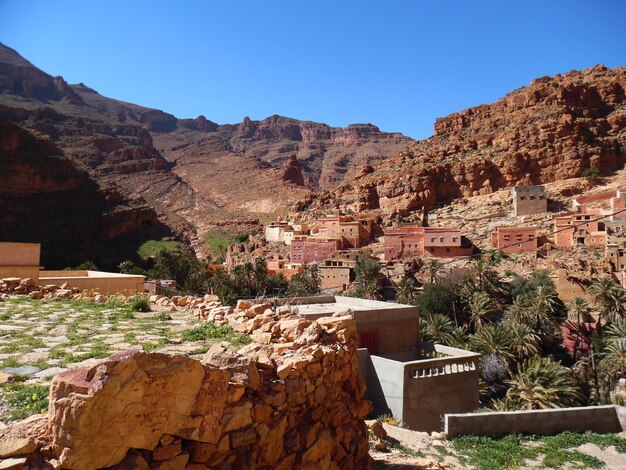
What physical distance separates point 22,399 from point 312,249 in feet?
164

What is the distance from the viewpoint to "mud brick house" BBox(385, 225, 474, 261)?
47.8m

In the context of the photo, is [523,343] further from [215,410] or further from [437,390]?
[215,410]

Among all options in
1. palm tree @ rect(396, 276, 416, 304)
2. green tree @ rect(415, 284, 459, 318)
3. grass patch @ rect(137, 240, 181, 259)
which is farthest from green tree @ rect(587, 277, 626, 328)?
grass patch @ rect(137, 240, 181, 259)

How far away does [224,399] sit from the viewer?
360cm

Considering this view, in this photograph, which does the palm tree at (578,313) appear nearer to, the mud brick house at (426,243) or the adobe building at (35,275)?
the mud brick house at (426,243)

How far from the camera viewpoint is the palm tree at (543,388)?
19234mm

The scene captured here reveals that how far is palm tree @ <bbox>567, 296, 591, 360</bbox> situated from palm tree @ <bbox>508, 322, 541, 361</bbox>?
5539 mm

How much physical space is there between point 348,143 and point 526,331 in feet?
550

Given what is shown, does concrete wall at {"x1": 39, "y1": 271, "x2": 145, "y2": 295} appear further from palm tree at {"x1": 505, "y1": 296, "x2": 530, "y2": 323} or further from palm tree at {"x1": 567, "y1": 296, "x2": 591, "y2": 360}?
palm tree at {"x1": 567, "y1": 296, "x2": 591, "y2": 360}

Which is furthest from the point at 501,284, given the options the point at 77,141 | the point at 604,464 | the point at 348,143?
the point at 348,143

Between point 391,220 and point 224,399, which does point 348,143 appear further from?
point 224,399

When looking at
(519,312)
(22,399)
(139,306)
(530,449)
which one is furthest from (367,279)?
(22,399)

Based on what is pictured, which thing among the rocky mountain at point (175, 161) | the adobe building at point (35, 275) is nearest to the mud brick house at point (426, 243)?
the rocky mountain at point (175, 161)

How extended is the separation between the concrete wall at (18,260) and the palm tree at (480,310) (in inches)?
1121
